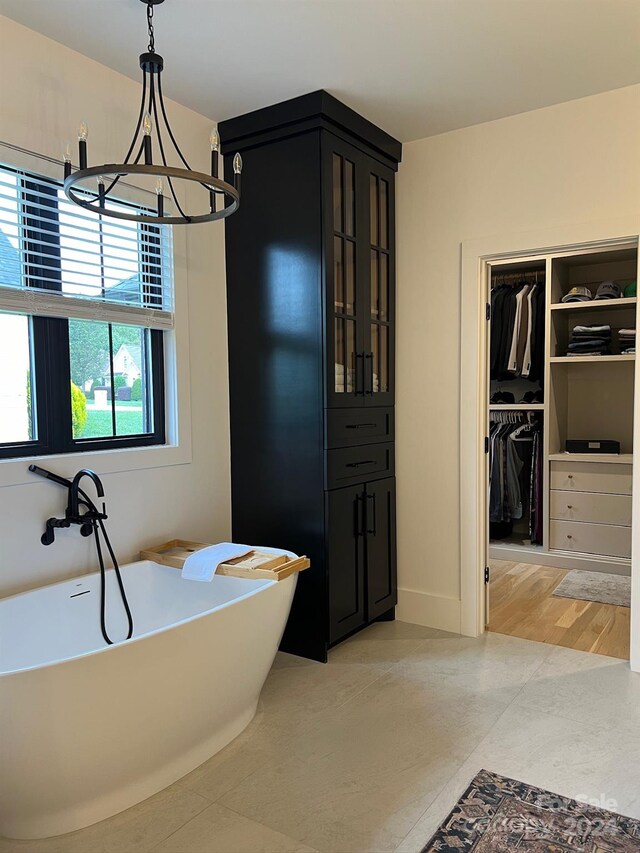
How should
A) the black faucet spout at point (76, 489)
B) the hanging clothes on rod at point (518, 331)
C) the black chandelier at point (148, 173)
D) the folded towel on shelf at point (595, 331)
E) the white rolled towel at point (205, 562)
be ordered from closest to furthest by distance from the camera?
1. the black chandelier at point (148, 173)
2. the black faucet spout at point (76, 489)
3. the white rolled towel at point (205, 562)
4. the folded towel on shelf at point (595, 331)
5. the hanging clothes on rod at point (518, 331)

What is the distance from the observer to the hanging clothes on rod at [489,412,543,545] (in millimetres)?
4984

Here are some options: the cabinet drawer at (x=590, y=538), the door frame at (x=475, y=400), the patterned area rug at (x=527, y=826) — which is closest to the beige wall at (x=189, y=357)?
the door frame at (x=475, y=400)

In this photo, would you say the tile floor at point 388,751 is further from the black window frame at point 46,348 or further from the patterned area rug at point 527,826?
the black window frame at point 46,348

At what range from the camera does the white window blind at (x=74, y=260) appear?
2328 mm

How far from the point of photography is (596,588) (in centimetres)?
420

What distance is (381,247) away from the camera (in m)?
3.36

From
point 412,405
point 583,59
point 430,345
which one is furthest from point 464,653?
point 583,59

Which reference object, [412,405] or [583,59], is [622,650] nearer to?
[412,405]

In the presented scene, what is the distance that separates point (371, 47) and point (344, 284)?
998 mm

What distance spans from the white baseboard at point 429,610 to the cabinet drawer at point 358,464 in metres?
0.71

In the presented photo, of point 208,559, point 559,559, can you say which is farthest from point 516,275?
point 208,559

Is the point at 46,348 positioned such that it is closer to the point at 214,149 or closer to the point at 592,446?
the point at 214,149

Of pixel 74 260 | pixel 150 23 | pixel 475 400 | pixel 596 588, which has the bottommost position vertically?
pixel 596 588

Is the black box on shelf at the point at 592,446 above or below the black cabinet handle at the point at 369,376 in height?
below
